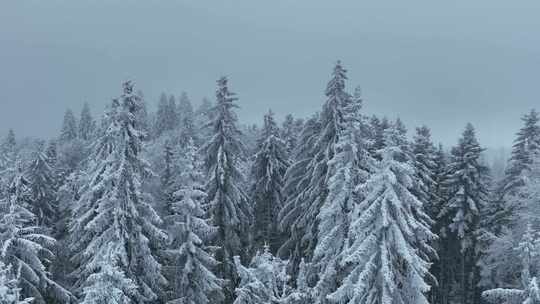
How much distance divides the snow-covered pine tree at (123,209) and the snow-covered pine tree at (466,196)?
23.8 m

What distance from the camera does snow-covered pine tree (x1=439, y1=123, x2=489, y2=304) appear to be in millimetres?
39844

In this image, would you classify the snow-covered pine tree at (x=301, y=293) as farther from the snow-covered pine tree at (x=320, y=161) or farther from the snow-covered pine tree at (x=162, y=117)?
the snow-covered pine tree at (x=162, y=117)

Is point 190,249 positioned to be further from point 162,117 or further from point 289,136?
point 162,117

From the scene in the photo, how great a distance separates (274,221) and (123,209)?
19.8 metres

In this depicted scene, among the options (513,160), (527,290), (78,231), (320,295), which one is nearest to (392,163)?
(527,290)

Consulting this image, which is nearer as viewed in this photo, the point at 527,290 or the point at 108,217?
the point at 527,290

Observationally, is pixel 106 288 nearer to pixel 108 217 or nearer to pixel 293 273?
pixel 108 217

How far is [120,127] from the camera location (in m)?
25.0

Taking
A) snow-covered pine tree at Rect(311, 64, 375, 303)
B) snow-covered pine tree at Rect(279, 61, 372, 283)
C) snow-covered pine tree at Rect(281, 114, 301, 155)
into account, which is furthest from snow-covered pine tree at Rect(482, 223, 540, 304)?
snow-covered pine tree at Rect(281, 114, 301, 155)

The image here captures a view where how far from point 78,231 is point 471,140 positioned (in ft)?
96.0

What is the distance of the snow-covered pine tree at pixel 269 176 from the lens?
A: 42000 mm

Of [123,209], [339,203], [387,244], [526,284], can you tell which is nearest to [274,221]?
[123,209]

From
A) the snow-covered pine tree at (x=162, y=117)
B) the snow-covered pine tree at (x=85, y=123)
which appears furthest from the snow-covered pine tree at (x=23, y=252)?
the snow-covered pine tree at (x=85, y=123)

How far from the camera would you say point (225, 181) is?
110ft
